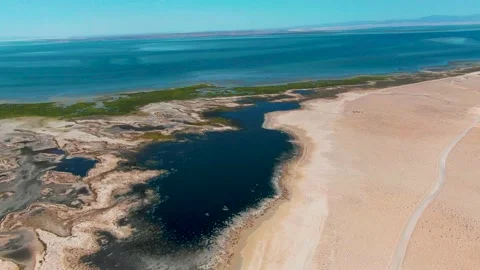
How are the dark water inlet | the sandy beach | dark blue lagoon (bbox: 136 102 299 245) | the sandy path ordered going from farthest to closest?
dark blue lagoon (bbox: 136 102 299 245) < the dark water inlet < the sandy beach < the sandy path

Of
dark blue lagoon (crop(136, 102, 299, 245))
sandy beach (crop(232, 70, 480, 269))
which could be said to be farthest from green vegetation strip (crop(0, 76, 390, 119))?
sandy beach (crop(232, 70, 480, 269))

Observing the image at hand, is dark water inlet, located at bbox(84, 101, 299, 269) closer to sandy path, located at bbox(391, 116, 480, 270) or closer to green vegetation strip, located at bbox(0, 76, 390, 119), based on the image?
sandy path, located at bbox(391, 116, 480, 270)

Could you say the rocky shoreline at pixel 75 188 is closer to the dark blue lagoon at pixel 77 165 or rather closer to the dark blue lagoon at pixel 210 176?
the dark blue lagoon at pixel 77 165

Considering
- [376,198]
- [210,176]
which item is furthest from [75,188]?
[376,198]

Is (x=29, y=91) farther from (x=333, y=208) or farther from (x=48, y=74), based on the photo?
(x=333, y=208)

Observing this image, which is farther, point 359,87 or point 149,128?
point 359,87

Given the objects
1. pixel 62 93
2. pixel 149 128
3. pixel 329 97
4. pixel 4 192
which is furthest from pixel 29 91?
pixel 329 97
